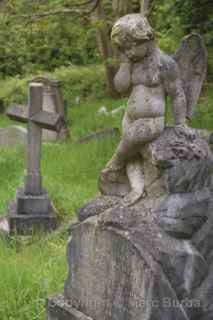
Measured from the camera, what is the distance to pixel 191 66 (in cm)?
343

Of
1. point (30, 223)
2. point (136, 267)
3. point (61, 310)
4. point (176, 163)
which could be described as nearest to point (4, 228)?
point (30, 223)

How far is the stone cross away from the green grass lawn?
17.8 inches

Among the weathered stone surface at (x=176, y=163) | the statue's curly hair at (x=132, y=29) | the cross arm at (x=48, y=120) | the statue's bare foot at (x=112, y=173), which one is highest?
the statue's curly hair at (x=132, y=29)

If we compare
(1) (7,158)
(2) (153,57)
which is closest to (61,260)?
(2) (153,57)

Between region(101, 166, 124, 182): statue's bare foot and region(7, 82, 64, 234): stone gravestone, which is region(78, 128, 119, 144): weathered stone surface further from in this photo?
region(101, 166, 124, 182): statue's bare foot

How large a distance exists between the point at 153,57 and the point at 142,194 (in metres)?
0.73

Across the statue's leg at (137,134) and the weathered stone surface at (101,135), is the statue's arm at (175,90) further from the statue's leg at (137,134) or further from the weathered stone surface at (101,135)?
the weathered stone surface at (101,135)

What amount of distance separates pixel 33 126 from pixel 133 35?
310cm

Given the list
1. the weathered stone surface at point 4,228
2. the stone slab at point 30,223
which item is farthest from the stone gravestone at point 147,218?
the stone slab at point 30,223

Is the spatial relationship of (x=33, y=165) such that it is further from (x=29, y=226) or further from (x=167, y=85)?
(x=167, y=85)

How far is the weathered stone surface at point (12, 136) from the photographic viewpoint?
993 centimetres

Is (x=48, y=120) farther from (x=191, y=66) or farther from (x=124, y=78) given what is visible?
Answer: (x=124, y=78)

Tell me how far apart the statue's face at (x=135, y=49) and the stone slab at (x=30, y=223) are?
3.01 m

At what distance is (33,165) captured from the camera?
19.7 feet
